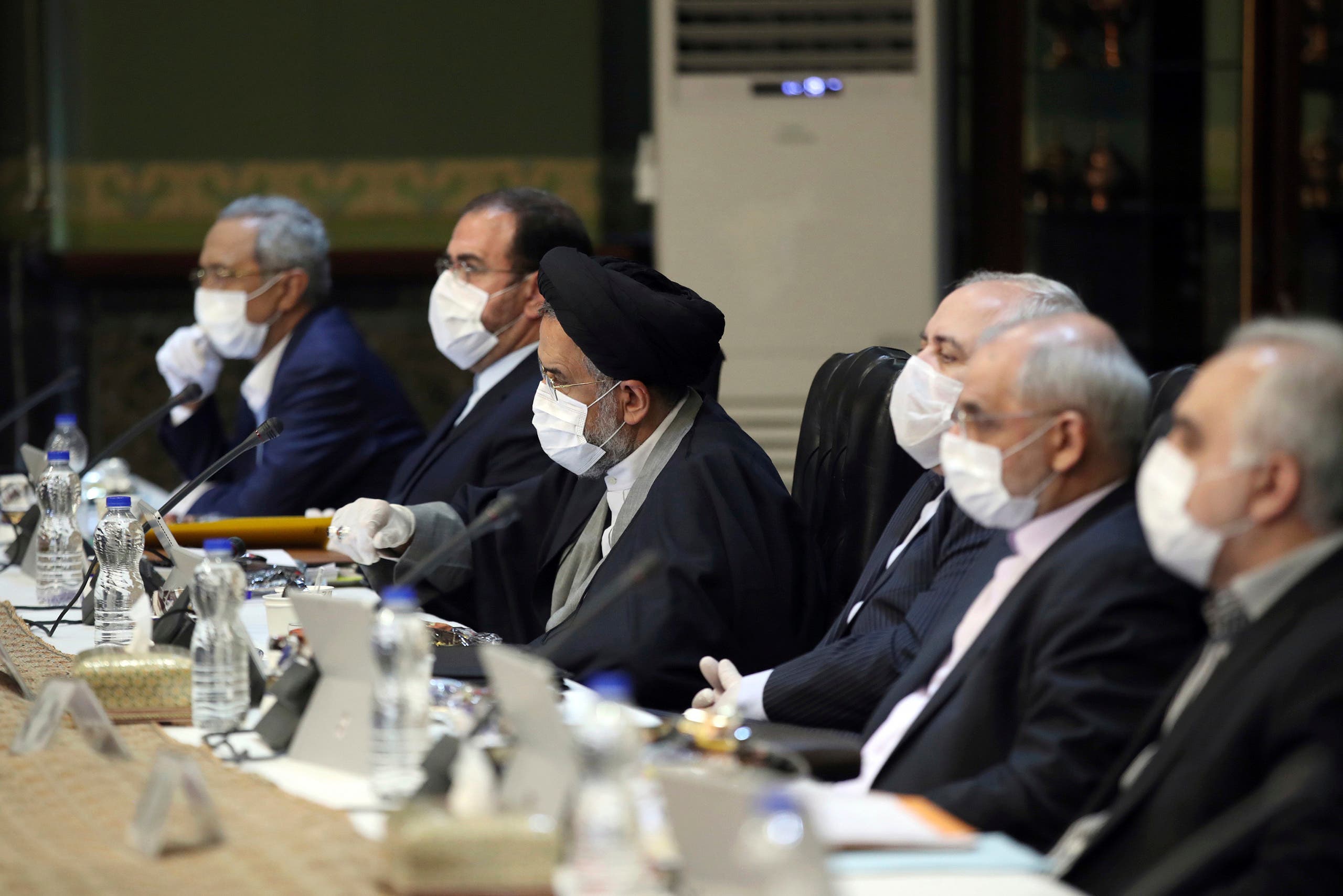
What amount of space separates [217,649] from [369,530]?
92 centimetres

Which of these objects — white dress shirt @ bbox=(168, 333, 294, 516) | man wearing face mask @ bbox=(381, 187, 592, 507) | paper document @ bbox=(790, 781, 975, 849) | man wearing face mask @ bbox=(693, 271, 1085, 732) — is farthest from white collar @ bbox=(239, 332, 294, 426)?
paper document @ bbox=(790, 781, 975, 849)

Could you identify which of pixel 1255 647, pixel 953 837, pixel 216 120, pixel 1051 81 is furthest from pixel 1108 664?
pixel 216 120

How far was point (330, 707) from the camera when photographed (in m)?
1.86

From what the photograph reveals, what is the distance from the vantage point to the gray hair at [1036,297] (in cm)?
242

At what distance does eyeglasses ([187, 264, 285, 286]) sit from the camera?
451cm

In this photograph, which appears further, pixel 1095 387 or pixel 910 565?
pixel 910 565

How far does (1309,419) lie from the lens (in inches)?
60.5

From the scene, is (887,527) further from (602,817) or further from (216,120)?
(216,120)

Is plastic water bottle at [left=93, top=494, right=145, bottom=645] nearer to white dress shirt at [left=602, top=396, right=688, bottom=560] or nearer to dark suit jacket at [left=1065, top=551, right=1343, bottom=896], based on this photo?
white dress shirt at [left=602, top=396, right=688, bottom=560]

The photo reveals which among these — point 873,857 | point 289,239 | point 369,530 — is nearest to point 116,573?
point 369,530

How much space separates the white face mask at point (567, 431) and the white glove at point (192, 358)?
6.42ft

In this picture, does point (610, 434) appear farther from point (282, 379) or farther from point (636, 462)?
point (282, 379)

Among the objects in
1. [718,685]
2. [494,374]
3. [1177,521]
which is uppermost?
[1177,521]

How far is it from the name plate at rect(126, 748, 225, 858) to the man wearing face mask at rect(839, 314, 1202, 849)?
2.59 feet
